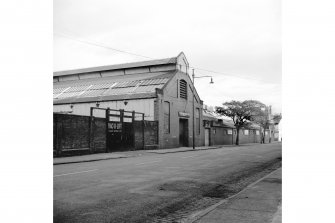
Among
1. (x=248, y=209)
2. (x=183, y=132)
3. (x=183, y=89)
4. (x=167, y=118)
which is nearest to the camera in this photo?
(x=248, y=209)

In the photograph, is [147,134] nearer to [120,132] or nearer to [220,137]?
[120,132]

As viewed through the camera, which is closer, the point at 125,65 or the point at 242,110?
the point at 125,65

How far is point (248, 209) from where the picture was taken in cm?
578

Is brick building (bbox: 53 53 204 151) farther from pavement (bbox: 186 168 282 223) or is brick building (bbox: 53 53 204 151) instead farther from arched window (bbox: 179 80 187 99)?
pavement (bbox: 186 168 282 223)

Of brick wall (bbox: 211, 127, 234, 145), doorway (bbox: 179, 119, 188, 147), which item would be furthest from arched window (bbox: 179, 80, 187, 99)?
brick wall (bbox: 211, 127, 234, 145)

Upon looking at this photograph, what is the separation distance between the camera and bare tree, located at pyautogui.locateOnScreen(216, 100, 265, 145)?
47.9m

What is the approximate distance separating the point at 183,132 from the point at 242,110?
1448 centimetres

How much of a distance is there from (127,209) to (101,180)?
12.4 feet

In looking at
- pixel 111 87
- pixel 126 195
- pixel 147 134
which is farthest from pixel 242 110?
pixel 126 195

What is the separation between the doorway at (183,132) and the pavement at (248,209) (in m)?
29.4

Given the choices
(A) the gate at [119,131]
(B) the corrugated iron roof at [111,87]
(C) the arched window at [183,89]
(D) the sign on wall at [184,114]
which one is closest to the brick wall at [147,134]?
(A) the gate at [119,131]
